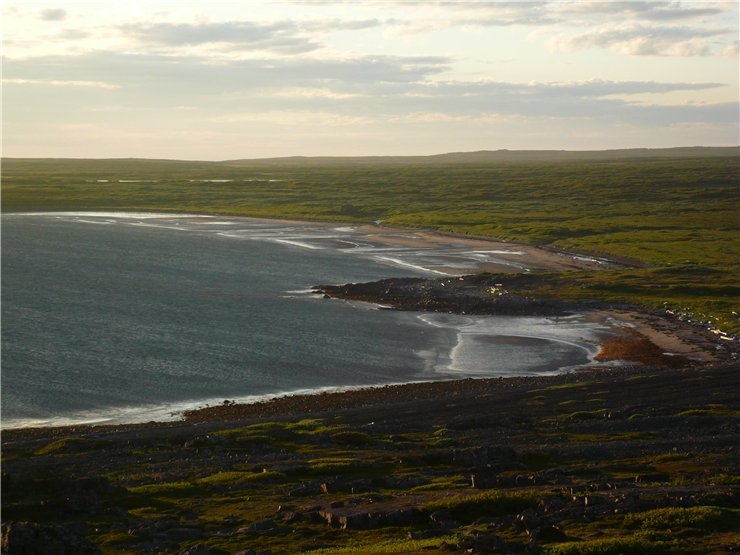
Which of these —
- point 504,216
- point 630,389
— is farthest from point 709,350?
point 504,216

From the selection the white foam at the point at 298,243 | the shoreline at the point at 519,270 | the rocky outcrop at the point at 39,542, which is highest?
the rocky outcrop at the point at 39,542

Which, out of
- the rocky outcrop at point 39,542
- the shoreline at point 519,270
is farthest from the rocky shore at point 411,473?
the shoreline at point 519,270

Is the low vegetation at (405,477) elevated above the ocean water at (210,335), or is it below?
above

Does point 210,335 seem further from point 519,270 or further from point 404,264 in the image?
point 404,264

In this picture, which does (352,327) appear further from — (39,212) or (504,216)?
(39,212)

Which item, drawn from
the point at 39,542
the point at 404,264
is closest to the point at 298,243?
the point at 404,264

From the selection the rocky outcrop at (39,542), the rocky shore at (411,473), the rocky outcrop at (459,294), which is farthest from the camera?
the rocky outcrop at (459,294)

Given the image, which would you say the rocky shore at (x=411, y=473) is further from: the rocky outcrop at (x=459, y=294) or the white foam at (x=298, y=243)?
the white foam at (x=298, y=243)

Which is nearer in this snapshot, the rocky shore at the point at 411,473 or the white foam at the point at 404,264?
the rocky shore at the point at 411,473

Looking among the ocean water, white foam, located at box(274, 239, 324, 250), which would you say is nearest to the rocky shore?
the ocean water

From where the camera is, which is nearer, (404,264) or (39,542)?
(39,542)
